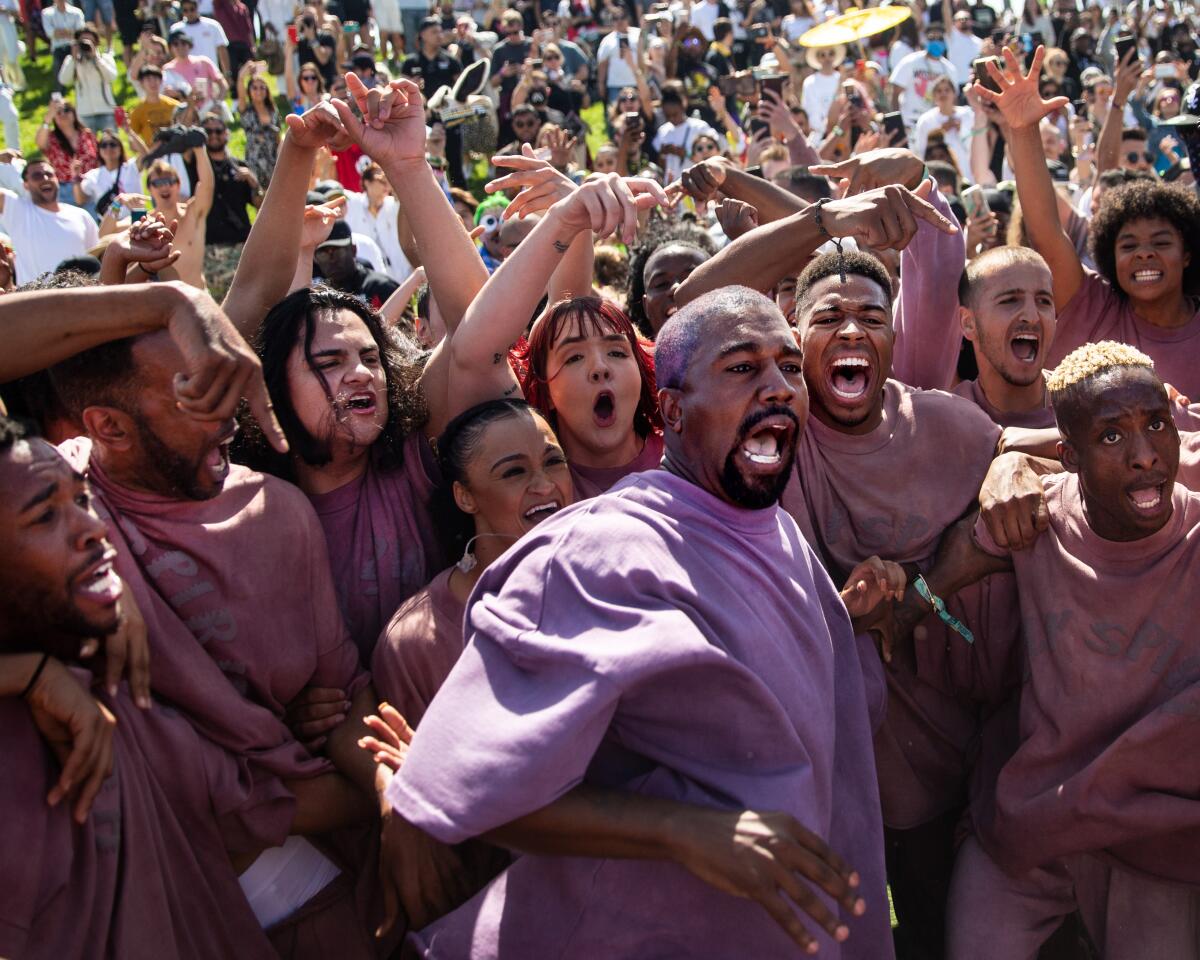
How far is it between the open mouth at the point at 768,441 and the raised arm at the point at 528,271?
3.47 feet

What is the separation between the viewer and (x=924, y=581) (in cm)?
339

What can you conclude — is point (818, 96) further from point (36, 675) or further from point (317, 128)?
point (36, 675)

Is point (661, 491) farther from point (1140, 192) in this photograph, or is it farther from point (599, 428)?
point (1140, 192)

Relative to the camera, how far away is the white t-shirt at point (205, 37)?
16500 mm

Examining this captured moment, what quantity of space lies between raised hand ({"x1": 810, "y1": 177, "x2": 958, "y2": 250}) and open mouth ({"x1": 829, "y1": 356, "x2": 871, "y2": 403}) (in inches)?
13.9

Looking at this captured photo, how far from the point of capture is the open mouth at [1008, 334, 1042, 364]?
4094 millimetres

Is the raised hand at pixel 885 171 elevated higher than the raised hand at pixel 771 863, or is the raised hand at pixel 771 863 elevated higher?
the raised hand at pixel 885 171

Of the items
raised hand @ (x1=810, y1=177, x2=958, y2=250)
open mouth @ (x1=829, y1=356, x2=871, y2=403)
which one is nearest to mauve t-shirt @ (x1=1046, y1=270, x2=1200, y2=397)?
raised hand @ (x1=810, y1=177, x2=958, y2=250)

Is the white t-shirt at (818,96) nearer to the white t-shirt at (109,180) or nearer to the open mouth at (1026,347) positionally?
the white t-shirt at (109,180)

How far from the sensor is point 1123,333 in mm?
4816

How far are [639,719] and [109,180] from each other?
1163 cm

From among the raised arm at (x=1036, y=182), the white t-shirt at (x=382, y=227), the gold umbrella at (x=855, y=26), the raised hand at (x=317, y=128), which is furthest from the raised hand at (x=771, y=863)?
the gold umbrella at (x=855, y=26)

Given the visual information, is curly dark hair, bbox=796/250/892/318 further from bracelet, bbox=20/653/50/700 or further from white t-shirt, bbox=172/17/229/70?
white t-shirt, bbox=172/17/229/70

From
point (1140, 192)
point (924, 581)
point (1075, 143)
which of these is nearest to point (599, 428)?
point (924, 581)
